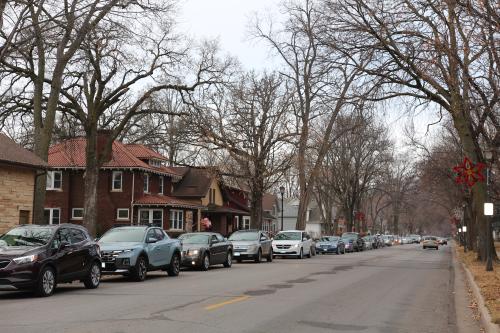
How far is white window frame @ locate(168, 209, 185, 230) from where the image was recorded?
4861 centimetres

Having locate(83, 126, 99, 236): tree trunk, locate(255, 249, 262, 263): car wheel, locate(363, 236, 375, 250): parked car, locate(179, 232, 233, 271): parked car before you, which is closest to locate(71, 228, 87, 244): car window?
locate(179, 232, 233, 271): parked car

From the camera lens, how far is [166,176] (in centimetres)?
5131

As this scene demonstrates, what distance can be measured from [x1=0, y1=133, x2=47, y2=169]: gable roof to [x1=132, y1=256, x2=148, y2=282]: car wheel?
10520 millimetres

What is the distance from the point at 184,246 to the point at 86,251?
319 inches

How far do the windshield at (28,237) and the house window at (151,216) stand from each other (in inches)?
1288

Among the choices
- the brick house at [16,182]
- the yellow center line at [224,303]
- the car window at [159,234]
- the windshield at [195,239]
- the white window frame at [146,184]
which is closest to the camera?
the yellow center line at [224,303]

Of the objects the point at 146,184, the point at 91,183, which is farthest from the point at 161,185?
the point at 91,183

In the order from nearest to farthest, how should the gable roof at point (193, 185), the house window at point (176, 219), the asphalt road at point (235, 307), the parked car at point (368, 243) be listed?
the asphalt road at point (235, 307), the house window at point (176, 219), the gable roof at point (193, 185), the parked car at point (368, 243)

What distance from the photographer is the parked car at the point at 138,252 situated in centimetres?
1709

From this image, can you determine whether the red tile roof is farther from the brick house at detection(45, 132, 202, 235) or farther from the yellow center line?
the yellow center line

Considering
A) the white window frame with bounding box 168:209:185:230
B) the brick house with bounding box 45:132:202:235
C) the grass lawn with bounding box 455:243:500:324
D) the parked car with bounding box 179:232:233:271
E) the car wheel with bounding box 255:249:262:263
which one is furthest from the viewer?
the white window frame with bounding box 168:209:185:230

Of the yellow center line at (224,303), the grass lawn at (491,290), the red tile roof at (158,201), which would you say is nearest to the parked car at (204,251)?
the yellow center line at (224,303)

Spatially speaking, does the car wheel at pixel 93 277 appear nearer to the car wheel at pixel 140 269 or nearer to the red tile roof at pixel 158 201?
the car wheel at pixel 140 269

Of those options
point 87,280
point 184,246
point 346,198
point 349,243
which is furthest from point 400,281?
point 346,198
